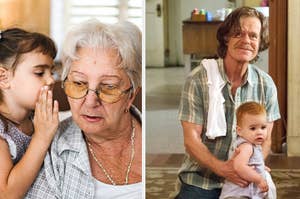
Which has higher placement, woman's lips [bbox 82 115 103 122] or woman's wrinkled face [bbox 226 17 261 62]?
woman's wrinkled face [bbox 226 17 261 62]

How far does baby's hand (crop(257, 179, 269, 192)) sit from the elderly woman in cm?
33

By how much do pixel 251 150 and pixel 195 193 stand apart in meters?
0.21

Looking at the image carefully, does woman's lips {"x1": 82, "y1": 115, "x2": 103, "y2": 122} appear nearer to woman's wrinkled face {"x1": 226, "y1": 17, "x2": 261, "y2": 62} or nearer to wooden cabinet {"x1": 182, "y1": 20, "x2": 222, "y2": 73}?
wooden cabinet {"x1": 182, "y1": 20, "x2": 222, "y2": 73}

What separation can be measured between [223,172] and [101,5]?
56 centimetres

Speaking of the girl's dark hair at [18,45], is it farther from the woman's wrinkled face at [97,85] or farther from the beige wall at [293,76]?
the beige wall at [293,76]

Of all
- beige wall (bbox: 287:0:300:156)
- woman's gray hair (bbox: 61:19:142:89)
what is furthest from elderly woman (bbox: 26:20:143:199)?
beige wall (bbox: 287:0:300:156)

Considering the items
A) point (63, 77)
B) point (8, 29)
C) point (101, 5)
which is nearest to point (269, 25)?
point (101, 5)

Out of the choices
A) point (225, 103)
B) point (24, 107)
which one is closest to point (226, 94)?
point (225, 103)

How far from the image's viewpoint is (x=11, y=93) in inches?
66.1

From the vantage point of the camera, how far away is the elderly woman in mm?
1649

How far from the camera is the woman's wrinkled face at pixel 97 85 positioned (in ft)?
5.41

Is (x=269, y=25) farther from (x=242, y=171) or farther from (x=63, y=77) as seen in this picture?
(x=63, y=77)

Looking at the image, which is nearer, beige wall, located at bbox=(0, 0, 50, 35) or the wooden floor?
beige wall, located at bbox=(0, 0, 50, 35)

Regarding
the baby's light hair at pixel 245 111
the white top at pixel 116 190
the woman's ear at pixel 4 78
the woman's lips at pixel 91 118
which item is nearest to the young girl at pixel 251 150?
the baby's light hair at pixel 245 111
